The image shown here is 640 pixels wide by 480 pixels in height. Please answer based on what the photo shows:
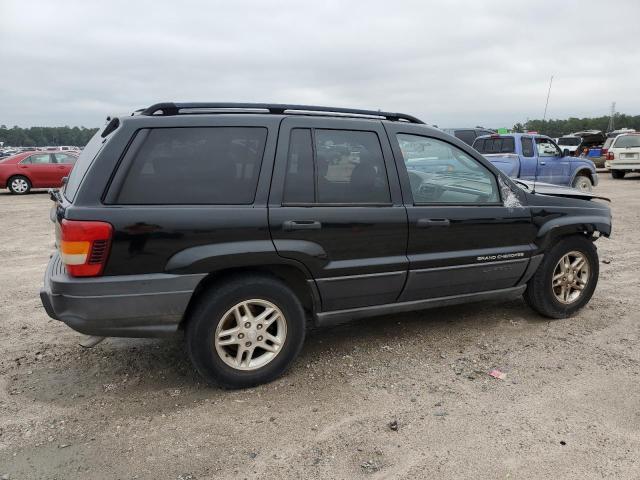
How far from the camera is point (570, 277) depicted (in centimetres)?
441

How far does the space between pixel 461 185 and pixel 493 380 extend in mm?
1482

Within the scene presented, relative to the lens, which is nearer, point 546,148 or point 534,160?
point 534,160

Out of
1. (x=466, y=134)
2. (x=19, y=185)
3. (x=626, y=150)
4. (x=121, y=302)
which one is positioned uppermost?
(x=466, y=134)

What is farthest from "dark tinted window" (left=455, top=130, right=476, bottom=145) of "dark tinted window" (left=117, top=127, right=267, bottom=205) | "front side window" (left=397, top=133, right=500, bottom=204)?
"dark tinted window" (left=117, top=127, right=267, bottom=205)

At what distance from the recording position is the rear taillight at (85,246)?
275 cm

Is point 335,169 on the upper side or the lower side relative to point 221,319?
upper

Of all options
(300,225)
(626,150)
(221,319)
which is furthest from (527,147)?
(221,319)

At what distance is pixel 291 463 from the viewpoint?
8.30ft

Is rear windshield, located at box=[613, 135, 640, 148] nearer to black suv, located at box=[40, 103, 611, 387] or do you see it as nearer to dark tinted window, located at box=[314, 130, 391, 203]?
black suv, located at box=[40, 103, 611, 387]

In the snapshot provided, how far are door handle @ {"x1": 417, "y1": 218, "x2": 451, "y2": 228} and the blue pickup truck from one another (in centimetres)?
866

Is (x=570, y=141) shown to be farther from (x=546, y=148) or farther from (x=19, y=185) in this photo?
(x=19, y=185)

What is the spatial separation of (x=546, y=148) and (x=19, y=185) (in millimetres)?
15856

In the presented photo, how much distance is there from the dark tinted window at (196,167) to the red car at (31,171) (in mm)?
14962

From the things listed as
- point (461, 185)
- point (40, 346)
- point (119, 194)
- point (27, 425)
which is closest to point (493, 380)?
point (461, 185)
